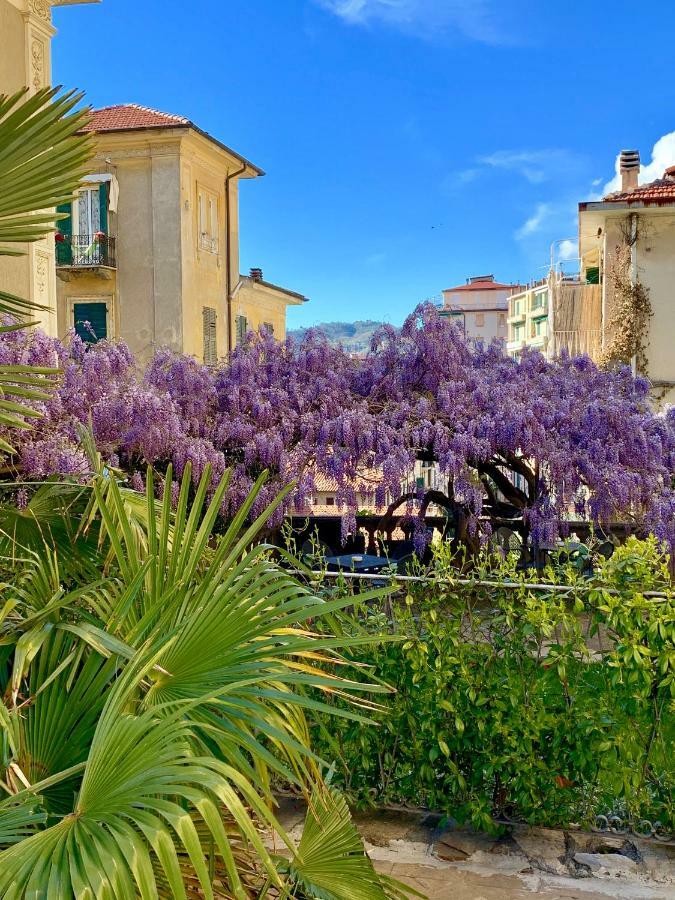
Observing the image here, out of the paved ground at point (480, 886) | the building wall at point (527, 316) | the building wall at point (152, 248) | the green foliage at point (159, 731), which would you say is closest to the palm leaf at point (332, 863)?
the green foliage at point (159, 731)

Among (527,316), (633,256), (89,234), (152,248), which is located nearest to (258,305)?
(152,248)

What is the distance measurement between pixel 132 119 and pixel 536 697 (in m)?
17.9

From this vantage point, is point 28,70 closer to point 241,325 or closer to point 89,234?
point 89,234

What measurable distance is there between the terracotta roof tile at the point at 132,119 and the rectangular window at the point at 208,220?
1609 millimetres

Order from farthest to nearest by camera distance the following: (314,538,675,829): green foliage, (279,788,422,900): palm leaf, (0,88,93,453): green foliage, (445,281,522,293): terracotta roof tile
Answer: (445,281,522,293): terracotta roof tile → (314,538,675,829): green foliage → (0,88,93,453): green foliage → (279,788,422,900): palm leaf

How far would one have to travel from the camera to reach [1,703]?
84.4 inches

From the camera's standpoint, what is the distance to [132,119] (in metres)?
19.2

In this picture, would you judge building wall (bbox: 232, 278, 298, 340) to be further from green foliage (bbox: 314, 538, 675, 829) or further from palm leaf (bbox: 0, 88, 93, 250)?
palm leaf (bbox: 0, 88, 93, 250)

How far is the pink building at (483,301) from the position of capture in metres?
80.8

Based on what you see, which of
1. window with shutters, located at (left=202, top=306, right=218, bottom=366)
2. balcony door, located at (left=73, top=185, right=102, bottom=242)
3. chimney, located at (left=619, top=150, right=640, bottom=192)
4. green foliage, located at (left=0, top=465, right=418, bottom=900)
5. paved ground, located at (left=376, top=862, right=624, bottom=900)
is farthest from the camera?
chimney, located at (left=619, top=150, right=640, bottom=192)

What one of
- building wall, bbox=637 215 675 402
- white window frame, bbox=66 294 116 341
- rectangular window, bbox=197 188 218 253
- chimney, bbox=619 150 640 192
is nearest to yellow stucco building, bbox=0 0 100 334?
white window frame, bbox=66 294 116 341

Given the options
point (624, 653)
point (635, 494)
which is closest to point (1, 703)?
point (624, 653)

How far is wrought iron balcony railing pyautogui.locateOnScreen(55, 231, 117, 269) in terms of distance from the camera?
1902 cm

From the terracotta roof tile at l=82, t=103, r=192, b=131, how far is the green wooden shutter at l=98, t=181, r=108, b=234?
1073 mm
